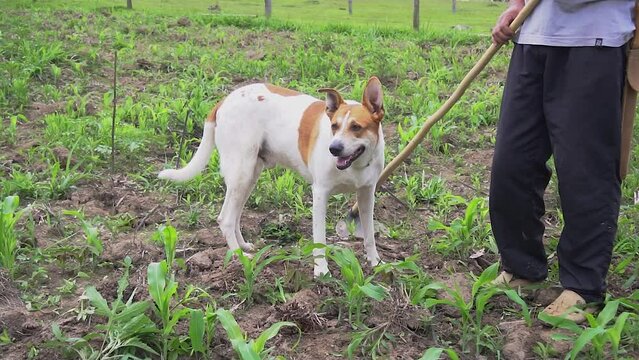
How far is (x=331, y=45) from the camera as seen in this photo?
10.6 meters

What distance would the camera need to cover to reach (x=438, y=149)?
6.53 meters

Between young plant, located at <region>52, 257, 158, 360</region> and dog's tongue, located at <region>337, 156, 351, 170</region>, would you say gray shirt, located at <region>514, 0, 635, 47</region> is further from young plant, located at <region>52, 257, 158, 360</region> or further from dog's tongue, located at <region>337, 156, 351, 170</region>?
young plant, located at <region>52, 257, 158, 360</region>

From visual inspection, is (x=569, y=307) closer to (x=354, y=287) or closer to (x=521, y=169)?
(x=521, y=169)

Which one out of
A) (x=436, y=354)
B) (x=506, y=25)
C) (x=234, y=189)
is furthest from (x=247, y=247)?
(x=506, y=25)

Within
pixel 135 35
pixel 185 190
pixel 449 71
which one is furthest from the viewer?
pixel 135 35

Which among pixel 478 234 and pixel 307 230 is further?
pixel 307 230

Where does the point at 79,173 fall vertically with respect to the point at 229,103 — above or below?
below

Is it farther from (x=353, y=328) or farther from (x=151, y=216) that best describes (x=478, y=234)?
(x=151, y=216)

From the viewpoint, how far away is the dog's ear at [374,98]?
3939 mm

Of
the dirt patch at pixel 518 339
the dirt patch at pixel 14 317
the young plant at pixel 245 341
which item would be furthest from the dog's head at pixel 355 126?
the dirt patch at pixel 14 317

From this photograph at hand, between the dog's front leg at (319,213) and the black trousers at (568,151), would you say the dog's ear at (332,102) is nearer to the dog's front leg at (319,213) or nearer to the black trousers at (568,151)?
the dog's front leg at (319,213)

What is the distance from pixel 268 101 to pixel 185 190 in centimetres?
139

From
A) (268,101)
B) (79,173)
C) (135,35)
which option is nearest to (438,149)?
(268,101)

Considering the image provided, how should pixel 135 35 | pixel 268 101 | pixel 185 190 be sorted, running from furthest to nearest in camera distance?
pixel 135 35 → pixel 185 190 → pixel 268 101
